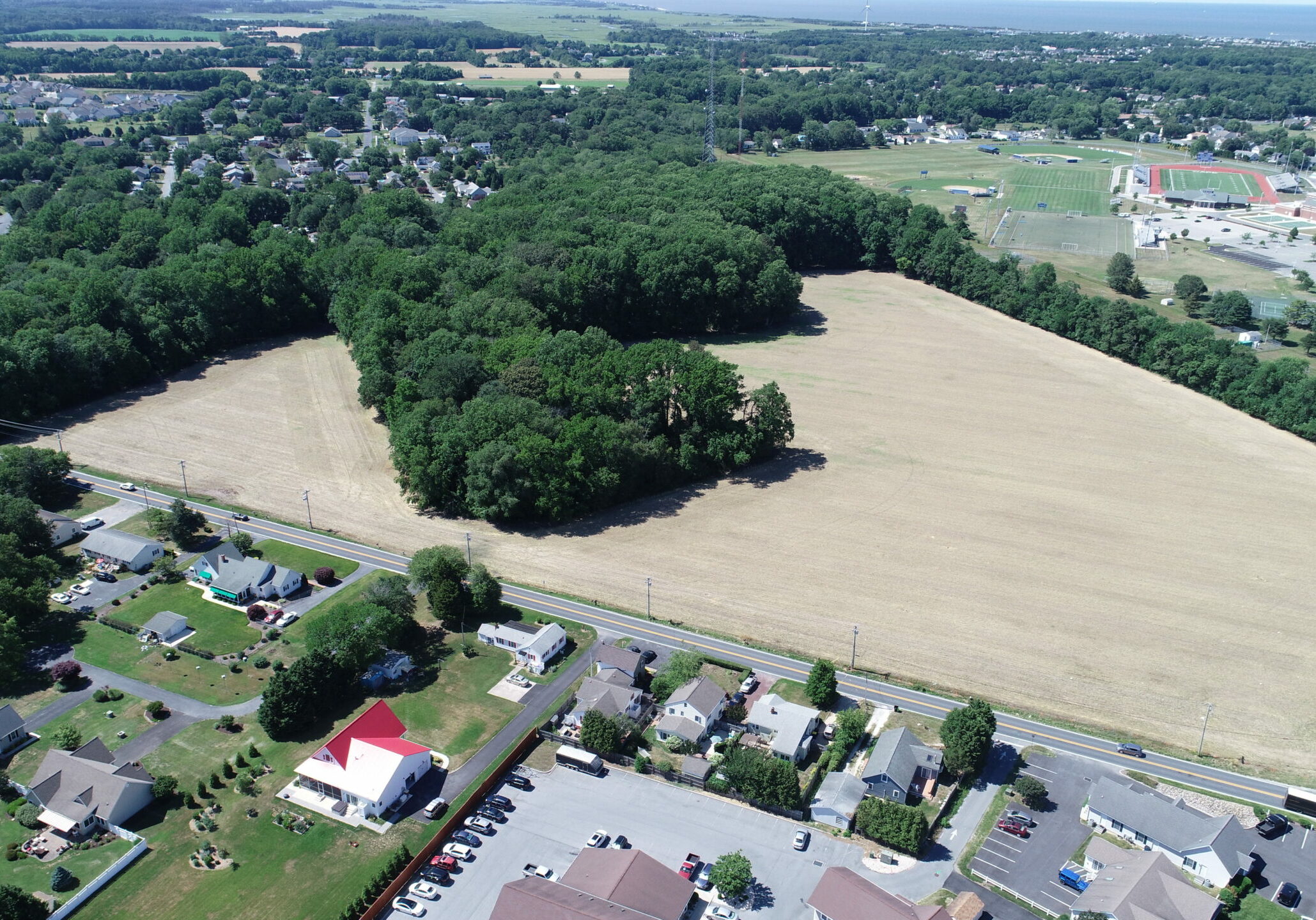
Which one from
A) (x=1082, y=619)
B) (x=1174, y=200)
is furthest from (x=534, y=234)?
(x=1174, y=200)

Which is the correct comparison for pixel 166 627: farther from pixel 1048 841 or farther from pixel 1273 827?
pixel 1273 827

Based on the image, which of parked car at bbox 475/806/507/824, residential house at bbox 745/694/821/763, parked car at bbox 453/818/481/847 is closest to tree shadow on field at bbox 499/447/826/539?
residential house at bbox 745/694/821/763

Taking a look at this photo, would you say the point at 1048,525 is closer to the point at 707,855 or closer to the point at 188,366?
→ the point at 707,855

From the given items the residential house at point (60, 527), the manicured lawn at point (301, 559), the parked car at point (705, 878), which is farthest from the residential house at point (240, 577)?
the parked car at point (705, 878)

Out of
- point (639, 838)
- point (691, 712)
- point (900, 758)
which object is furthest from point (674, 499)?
point (639, 838)

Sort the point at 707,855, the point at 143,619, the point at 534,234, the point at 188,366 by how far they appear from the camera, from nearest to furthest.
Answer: the point at 707,855 → the point at 143,619 → the point at 188,366 → the point at 534,234

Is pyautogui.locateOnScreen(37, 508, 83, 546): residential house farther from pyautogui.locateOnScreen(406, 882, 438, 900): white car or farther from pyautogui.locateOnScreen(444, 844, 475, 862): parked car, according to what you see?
A: pyautogui.locateOnScreen(406, 882, 438, 900): white car

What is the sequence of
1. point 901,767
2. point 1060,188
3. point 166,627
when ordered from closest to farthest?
point 901,767
point 166,627
point 1060,188
